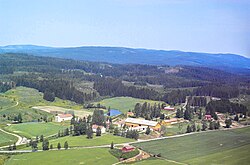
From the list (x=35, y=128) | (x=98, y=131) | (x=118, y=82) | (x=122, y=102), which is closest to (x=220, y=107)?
(x=122, y=102)

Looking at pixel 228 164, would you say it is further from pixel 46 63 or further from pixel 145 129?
pixel 46 63

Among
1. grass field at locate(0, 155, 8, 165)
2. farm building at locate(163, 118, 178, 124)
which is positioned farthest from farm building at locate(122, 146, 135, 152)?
farm building at locate(163, 118, 178, 124)

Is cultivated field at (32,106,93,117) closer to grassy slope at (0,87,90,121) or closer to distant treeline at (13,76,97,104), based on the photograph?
grassy slope at (0,87,90,121)

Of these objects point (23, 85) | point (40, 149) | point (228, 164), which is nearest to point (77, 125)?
point (40, 149)

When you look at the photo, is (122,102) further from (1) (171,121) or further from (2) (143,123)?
(2) (143,123)

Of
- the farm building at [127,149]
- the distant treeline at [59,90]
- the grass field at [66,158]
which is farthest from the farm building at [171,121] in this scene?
the distant treeline at [59,90]
